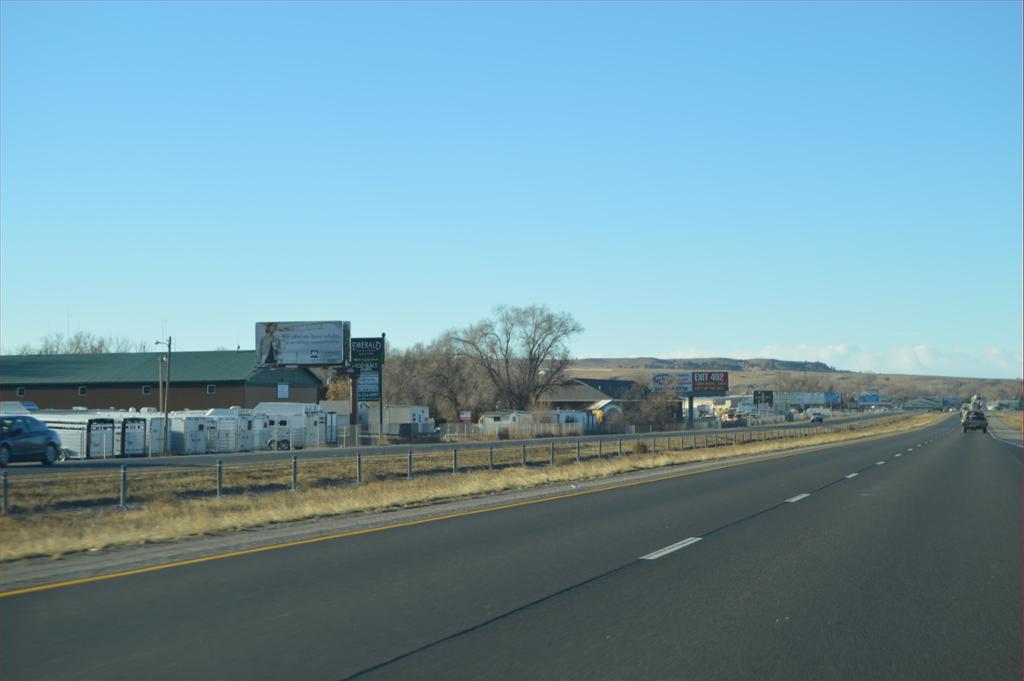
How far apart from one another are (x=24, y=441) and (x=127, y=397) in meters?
52.9

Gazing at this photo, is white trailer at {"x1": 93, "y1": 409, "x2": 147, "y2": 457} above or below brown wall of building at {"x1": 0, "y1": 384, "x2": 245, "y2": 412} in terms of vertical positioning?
below

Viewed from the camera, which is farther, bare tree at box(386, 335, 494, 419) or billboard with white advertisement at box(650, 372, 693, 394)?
billboard with white advertisement at box(650, 372, 693, 394)

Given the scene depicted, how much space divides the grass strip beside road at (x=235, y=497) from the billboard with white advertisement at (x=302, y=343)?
39454 mm

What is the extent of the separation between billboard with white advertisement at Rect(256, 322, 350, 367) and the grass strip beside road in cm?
3945

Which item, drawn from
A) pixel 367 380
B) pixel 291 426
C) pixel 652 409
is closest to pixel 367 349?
pixel 367 380

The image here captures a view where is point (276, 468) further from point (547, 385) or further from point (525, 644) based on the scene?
point (547, 385)

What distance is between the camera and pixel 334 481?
32.1 metres

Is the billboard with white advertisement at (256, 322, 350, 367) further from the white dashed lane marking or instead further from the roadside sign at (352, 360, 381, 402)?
the white dashed lane marking

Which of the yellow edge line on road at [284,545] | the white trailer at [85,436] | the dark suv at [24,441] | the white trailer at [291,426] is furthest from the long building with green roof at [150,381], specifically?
the yellow edge line on road at [284,545]

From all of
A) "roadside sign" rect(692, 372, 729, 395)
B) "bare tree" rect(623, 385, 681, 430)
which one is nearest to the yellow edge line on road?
"bare tree" rect(623, 385, 681, 430)

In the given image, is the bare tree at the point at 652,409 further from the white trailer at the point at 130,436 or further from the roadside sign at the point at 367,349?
the white trailer at the point at 130,436

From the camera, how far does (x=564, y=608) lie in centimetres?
911

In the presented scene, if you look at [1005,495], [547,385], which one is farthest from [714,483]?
[547,385]

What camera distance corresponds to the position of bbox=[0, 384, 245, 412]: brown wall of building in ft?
282
